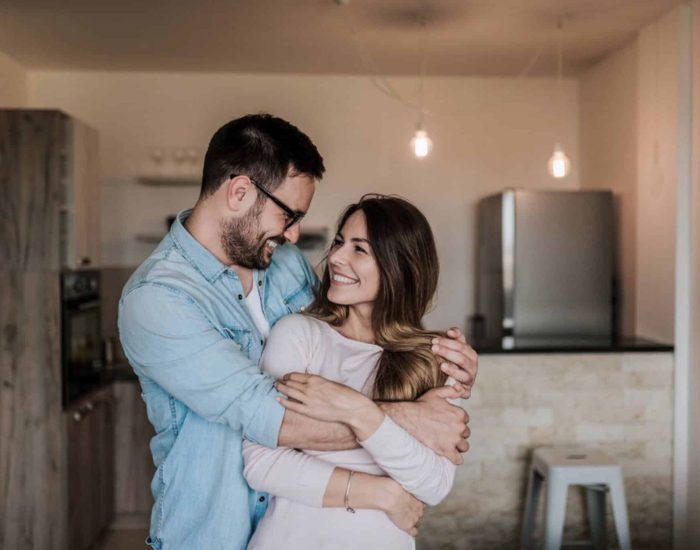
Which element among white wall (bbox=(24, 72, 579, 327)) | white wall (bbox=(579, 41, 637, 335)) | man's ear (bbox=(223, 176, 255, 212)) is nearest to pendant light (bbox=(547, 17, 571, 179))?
white wall (bbox=(579, 41, 637, 335))

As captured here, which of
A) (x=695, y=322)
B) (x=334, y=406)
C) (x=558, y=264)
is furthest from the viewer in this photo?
(x=558, y=264)

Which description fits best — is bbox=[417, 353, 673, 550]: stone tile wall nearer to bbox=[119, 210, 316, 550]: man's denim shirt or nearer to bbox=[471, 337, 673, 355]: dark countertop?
bbox=[471, 337, 673, 355]: dark countertop

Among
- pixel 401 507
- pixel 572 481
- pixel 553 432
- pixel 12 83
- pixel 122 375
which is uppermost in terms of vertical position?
pixel 12 83

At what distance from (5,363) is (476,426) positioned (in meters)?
2.31

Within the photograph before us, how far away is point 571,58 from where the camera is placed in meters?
4.85

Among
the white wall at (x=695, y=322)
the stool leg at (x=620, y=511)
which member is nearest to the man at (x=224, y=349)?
the stool leg at (x=620, y=511)

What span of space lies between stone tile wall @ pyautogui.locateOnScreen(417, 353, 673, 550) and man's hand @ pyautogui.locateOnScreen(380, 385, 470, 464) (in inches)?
80.1

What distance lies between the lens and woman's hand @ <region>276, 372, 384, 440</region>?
1.44 m

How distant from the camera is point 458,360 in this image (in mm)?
1719

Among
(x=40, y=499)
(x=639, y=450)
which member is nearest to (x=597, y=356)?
(x=639, y=450)

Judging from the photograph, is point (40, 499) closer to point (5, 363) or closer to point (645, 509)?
point (5, 363)

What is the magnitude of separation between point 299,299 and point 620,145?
3.40m

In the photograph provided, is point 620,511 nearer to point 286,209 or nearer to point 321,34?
point 286,209

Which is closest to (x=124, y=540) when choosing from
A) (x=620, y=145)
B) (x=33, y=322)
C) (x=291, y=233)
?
(x=33, y=322)
